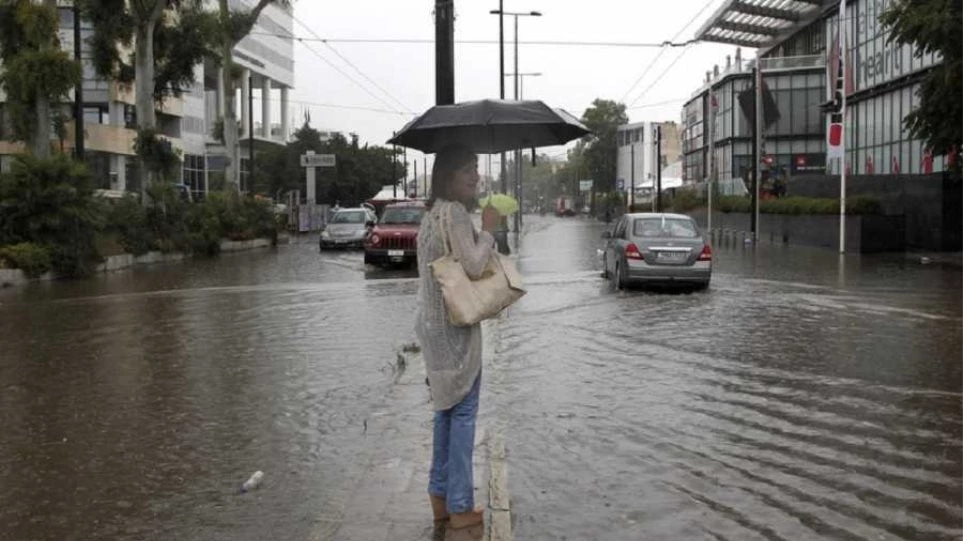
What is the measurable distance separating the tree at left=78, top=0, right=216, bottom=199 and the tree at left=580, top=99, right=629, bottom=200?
228 feet

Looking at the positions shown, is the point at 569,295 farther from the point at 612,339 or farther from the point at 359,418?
the point at 359,418

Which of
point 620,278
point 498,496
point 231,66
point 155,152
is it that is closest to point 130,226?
point 155,152

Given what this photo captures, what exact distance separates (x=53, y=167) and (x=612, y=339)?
15620 mm

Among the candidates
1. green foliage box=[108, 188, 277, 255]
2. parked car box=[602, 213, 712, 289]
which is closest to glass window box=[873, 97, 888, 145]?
parked car box=[602, 213, 712, 289]

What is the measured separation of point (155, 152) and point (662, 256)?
59.5 ft

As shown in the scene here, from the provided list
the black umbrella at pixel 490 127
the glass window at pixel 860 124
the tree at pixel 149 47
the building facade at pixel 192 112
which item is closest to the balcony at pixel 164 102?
the building facade at pixel 192 112

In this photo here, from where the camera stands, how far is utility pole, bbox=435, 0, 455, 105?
940 centimetres

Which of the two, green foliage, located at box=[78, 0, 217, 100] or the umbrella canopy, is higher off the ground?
green foliage, located at box=[78, 0, 217, 100]

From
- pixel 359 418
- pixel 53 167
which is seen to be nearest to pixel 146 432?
pixel 359 418

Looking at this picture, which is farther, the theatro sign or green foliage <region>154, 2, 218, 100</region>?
the theatro sign

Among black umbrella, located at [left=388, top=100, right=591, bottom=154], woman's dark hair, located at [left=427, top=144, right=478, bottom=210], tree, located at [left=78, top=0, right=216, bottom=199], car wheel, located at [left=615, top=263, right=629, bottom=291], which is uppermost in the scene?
tree, located at [left=78, top=0, right=216, bottom=199]

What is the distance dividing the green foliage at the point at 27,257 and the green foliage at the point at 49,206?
41cm

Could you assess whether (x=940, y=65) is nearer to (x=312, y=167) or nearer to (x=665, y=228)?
(x=665, y=228)

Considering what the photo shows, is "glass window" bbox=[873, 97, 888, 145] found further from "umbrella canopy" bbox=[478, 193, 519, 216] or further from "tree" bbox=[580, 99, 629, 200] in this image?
"tree" bbox=[580, 99, 629, 200]
